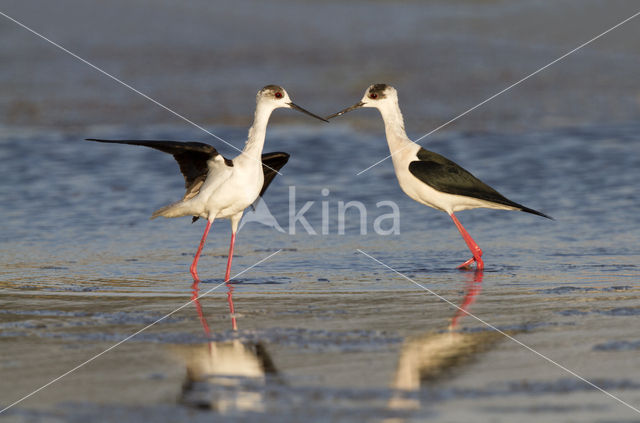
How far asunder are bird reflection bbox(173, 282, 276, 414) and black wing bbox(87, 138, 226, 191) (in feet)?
6.13

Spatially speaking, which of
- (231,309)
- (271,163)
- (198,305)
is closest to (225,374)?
(231,309)

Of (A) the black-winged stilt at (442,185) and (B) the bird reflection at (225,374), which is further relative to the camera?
(A) the black-winged stilt at (442,185)

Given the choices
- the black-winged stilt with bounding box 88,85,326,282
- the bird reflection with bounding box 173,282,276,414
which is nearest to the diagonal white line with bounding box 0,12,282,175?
the black-winged stilt with bounding box 88,85,326,282

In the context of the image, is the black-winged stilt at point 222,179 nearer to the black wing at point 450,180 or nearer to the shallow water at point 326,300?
the shallow water at point 326,300

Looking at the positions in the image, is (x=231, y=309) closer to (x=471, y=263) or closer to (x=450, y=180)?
(x=471, y=263)

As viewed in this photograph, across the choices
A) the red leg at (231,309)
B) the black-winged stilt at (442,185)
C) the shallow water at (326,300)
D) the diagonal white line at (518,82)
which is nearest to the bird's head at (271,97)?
the black-winged stilt at (442,185)

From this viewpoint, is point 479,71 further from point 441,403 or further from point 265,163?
point 441,403

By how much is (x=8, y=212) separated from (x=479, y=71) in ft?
34.3

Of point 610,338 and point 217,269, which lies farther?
point 217,269

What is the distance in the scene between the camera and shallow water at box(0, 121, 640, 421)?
4.87 metres

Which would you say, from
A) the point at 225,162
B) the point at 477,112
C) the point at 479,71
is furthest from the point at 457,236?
the point at 479,71

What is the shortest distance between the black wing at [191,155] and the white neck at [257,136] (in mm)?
205

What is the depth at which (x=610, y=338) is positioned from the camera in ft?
19.1

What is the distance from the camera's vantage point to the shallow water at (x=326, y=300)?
487cm
